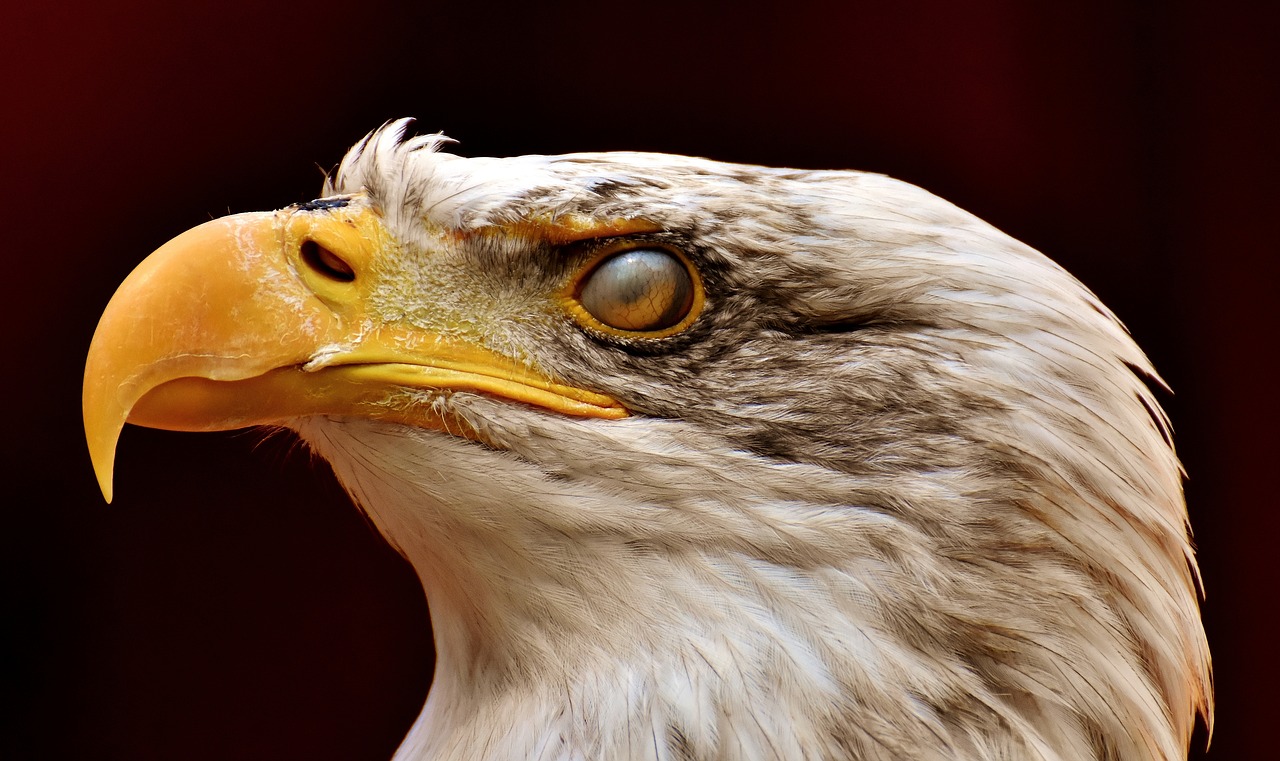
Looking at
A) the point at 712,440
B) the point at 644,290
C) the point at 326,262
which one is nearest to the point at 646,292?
the point at 644,290

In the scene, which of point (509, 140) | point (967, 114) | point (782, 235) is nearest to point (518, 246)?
point (782, 235)

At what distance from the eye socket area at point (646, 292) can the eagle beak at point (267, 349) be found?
0.29ft

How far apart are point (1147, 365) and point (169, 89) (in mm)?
1589

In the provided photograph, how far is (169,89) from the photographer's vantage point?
190 cm

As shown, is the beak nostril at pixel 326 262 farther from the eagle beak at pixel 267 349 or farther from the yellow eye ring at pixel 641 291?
the yellow eye ring at pixel 641 291

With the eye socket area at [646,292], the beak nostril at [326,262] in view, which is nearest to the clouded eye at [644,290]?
the eye socket area at [646,292]

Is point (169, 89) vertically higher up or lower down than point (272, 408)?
higher up

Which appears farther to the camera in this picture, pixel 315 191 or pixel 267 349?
pixel 315 191

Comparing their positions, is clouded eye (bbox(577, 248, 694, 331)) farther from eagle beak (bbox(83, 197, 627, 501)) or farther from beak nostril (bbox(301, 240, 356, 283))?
beak nostril (bbox(301, 240, 356, 283))

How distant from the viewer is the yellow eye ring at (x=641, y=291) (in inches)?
47.2

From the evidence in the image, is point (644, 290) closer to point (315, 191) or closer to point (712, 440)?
point (712, 440)

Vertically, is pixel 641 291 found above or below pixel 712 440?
above

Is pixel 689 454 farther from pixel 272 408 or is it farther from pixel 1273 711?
pixel 1273 711

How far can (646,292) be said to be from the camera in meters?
1.20
